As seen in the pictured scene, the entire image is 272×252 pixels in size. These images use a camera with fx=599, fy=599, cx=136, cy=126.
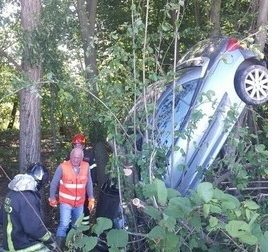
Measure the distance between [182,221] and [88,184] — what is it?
399cm

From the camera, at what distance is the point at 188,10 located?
1475 cm

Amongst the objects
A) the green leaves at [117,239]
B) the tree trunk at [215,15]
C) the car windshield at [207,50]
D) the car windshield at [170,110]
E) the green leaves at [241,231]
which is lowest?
the green leaves at [117,239]

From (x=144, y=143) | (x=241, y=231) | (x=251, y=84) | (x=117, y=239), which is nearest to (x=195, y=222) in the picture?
(x=241, y=231)

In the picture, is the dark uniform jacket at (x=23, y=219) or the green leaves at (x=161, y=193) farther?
the dark uniform jacket at (x=23, y=219)

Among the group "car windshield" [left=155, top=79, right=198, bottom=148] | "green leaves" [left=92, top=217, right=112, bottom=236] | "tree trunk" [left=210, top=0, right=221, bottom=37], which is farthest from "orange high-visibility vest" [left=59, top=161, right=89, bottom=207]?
"tree trunk" [left=210, top=0, right=221, bottom=37]

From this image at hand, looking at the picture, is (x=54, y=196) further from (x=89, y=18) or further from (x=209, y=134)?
(x=89, y=18)

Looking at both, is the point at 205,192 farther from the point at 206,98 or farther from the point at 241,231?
the point at 206,98

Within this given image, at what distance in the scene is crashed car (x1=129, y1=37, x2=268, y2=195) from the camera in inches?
240

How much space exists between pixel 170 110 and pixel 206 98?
0.58 m

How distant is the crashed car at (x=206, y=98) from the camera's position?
240 inches

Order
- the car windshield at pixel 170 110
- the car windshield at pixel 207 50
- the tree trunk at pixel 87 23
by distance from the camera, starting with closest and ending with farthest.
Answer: the car windshield at pixel 170 110 → the car windshield at pixel 207 50 → the tree trunk at pixel 87 23

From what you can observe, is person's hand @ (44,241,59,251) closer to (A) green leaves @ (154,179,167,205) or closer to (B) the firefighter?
(B) the firefighter

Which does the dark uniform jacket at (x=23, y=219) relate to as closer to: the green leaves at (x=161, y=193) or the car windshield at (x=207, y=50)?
the green leaves at (x=161, y=193)

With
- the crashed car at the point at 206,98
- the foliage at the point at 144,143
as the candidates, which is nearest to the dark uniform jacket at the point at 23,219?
the foliage at the point at 144,143
